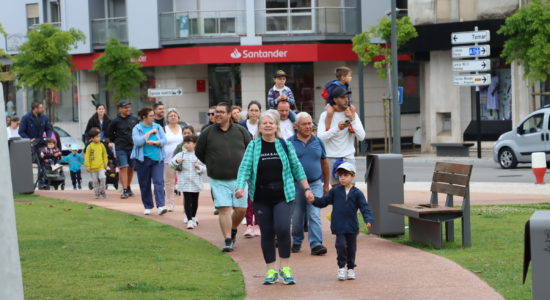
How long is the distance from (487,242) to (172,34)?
121ft

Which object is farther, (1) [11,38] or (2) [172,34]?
(1) [11,38]

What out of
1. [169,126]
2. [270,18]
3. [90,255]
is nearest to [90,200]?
[169,126]

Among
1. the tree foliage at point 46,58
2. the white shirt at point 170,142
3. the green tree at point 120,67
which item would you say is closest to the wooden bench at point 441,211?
the white shirt at point 170,142

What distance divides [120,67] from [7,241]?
41.5m

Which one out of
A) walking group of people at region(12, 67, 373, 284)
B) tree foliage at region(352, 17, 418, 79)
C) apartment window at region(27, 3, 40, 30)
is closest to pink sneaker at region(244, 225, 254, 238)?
walking group of people at region(12, 67, 373, 284)

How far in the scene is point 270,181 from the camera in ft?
36.2

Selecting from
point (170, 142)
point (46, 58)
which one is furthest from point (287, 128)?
point (46, 58)

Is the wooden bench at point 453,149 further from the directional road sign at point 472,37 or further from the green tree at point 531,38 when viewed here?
the directional road sign at point 472,37

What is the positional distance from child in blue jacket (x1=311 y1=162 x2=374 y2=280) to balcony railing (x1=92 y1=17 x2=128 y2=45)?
134ft

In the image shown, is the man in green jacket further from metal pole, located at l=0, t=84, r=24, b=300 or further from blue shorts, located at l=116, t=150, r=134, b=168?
blue shorts, located at l=116, t=150, r=134, b=168

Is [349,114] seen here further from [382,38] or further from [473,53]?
[382,38]

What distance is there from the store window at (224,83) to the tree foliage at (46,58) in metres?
5.96

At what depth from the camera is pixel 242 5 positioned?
159ft

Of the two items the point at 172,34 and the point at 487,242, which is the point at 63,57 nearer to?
the point at 172,34
